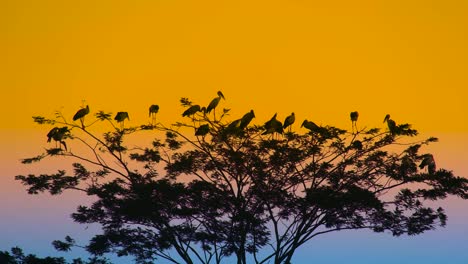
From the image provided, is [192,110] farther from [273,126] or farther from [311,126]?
[311,126]

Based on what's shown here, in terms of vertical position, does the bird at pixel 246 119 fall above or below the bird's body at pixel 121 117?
below

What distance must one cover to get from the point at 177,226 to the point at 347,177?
18.6 ft

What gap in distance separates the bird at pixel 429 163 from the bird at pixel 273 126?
4.37 metres

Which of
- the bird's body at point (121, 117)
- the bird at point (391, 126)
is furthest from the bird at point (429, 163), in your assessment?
the bird's body at point (121, 117)

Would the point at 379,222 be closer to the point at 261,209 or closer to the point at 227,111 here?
the point at 261,209

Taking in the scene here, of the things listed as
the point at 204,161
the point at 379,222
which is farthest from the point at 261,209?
the point at 379,222

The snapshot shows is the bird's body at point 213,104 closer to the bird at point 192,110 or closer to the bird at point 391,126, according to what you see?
the bird at point 192,110

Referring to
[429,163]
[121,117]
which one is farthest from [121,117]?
[429,163]

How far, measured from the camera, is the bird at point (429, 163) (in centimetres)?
2269

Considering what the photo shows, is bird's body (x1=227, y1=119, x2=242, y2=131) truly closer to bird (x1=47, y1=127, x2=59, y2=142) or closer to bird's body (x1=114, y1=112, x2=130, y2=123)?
bird's body (x1=114, y1=112, x2=130, y2=123)

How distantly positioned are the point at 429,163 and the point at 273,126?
15.9ft

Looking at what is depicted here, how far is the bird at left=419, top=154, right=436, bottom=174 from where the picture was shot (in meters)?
22.7

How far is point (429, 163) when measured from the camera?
2273 cm

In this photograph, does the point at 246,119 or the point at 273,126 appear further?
the point at 246,119
